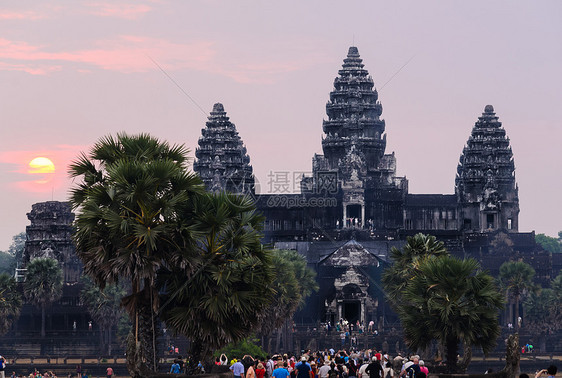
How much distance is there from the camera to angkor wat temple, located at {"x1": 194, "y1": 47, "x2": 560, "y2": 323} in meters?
153

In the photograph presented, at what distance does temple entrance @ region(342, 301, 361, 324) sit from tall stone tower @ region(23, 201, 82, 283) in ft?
124

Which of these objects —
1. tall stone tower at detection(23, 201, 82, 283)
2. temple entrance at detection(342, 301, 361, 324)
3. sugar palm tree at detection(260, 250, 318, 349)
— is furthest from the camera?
tall stone tower at detection(23, 201, 82, 283)

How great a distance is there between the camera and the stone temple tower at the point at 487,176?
595 ft

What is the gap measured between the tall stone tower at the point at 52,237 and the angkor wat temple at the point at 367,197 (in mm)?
23957

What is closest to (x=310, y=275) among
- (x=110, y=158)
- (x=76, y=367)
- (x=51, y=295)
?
(x=51, y=295)

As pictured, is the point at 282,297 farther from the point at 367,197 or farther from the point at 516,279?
the point at 367,197

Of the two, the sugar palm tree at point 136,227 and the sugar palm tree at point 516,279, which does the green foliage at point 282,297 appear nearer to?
the sugar palm tree at point 516,279

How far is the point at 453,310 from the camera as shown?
59062 mm

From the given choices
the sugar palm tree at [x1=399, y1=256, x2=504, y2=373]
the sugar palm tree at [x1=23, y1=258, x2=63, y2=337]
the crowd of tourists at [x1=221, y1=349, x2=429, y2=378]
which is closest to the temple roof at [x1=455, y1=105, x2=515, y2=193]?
the sugar palm tree at [x1=23, y1=258, x2=63, y2=337]

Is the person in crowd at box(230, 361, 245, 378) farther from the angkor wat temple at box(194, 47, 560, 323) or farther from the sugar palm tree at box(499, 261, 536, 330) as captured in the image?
the angkor wat temple at box(194, 47, 560, 323)

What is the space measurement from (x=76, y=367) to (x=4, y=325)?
900 inches

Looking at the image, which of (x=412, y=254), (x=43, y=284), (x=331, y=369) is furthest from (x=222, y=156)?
(x=331, y=369)

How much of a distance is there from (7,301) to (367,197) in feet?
215

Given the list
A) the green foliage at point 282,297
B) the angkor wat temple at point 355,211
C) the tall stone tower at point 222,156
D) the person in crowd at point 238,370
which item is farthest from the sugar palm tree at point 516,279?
the person in crowd at point 238,370
